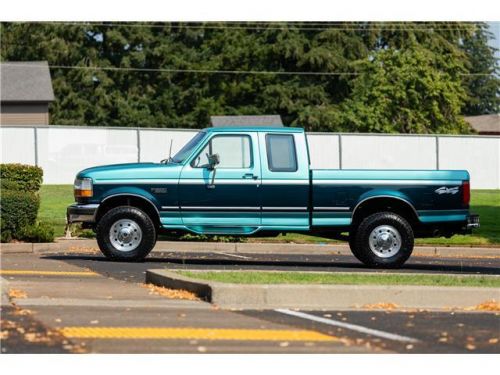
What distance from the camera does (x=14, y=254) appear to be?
18547 mm

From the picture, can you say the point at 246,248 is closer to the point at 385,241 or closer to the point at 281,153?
the point at 281,153

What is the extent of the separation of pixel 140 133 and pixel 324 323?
33.4 meters

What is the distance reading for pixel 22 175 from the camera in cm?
2139

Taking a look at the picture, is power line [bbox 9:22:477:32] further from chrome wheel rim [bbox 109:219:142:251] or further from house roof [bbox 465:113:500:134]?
chrome wheel rim [bbox 109:219:142:251]

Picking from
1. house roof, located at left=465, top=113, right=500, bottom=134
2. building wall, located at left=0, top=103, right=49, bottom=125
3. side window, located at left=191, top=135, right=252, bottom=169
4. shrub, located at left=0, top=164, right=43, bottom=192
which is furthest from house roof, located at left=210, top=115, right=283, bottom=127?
side window, located at left=191, top=135, right=252, bottom=169

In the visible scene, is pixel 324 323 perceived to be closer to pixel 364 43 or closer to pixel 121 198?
pixel 121 198

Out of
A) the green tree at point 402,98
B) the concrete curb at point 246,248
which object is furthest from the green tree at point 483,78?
the concrete curb at point 246,248

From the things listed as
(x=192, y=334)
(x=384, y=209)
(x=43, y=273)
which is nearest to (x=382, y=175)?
(x=384, y=209)

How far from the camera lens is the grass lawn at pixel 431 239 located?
22723 millimetres

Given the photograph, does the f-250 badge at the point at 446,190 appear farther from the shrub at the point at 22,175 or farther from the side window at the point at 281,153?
the shrub at the point at 22,175

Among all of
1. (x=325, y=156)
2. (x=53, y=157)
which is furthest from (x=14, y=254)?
(x=325, y=156)

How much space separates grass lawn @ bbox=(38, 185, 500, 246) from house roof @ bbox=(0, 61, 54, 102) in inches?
742

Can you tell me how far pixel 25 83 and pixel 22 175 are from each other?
37.7 meters

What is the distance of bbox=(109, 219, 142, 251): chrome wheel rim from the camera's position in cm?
1708
